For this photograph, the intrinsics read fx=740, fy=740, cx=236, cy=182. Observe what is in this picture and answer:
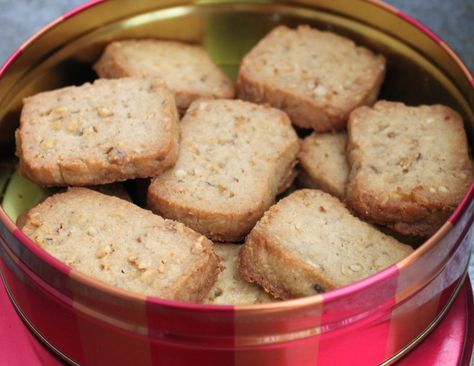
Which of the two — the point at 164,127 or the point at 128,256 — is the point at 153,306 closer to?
the point at 128,256

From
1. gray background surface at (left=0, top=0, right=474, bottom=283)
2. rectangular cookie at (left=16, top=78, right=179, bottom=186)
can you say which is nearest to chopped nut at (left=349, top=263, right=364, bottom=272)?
rectangular cookie at (left=16, top=78, right=179, bottom=186)

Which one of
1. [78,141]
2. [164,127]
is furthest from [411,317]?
[78,141]

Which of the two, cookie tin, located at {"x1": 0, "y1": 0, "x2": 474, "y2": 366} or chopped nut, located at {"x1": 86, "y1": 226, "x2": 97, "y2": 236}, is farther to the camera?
chopped nut, located at {"x1": 86, "y1": 226, "x2": 97, "y2": 236}

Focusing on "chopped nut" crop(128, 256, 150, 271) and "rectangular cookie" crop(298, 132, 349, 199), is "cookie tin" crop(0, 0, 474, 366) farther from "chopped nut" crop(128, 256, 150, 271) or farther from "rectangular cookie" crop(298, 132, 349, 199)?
"rectangular cookie" crop(298, 132, 349, 199)

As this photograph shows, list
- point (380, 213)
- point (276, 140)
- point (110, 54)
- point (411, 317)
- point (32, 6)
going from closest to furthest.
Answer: point (411, 317) < point (380, 213) < point (276, 140) < point (110, 54) < point (32, 6)

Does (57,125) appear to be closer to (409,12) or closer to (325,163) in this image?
(325,163)

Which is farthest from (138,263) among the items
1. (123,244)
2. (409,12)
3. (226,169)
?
(409,12)
